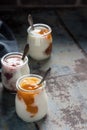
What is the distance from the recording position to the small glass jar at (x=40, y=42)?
3.95 feet

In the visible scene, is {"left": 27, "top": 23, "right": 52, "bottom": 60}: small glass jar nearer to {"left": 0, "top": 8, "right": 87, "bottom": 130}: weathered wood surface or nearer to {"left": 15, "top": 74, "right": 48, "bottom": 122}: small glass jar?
{"left": 0, "top": 8, "right": 87, "bottom": 130}: weathered wood surface

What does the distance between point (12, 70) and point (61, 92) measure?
189 mm

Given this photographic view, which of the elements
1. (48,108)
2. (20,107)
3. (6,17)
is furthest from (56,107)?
(6,17)

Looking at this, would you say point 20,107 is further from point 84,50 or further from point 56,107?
point 84,50

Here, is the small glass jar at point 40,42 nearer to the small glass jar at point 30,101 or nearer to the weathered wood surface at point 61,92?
the weathered wood surface at point 61,92

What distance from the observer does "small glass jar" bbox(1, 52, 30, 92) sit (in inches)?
41.3

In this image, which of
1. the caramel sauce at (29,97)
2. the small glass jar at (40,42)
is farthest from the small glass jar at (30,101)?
the small glass jar at (40,42)

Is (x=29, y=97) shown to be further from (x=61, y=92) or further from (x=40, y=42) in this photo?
(x=40, y=42)

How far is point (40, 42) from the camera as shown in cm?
121

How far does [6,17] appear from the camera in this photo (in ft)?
5.11

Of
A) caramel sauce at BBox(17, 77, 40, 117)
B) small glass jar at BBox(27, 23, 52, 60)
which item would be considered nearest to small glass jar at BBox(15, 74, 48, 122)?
caramel sauce at BBox(17, 77, 40, 117)

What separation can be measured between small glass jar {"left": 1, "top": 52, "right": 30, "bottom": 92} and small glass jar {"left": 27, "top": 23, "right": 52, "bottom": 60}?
0.44 feet

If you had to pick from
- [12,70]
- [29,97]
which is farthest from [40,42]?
[29,97]

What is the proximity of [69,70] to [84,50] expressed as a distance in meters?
0.16
